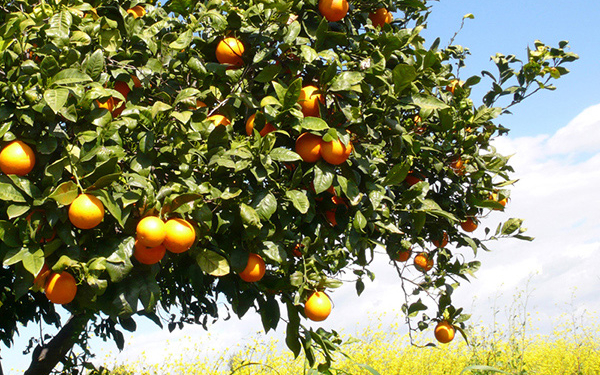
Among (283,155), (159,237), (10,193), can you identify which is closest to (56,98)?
(10,193)

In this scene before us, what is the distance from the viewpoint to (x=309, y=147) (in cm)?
251

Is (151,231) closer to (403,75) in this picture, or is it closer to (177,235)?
(177,235)

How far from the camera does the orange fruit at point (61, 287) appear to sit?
7.59ft

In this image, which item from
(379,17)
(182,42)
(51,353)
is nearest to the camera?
(182,42)

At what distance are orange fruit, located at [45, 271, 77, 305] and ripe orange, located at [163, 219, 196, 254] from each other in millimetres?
457

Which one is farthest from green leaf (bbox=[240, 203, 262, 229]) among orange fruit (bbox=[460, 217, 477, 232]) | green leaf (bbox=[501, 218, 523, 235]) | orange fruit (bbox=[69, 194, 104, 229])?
green leaf (bbox=[501, 218, 523, 235])

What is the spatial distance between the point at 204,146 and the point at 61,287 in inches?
34.2

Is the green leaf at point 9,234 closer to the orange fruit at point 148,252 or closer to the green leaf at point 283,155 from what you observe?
the orange fruit at point 148,252

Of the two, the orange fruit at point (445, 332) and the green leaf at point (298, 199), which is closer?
the green leaf at point (298, 199)

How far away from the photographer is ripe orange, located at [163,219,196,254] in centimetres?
219

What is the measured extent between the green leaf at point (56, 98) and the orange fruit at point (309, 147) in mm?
1007

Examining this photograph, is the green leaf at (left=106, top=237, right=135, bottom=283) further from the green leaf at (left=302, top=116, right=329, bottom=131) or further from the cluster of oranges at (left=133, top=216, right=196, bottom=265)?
the green leaf at (left=302, top=116, right=329, bottom=131)

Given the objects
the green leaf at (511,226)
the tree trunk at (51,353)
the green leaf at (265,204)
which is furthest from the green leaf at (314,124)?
the tree trunk at (51,353)

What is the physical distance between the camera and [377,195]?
2.74m
